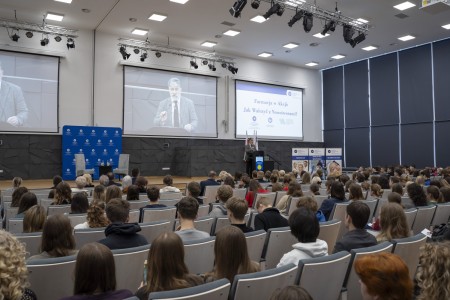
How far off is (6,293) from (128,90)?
13.3 m

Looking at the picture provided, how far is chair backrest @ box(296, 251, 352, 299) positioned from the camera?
2.23 meters

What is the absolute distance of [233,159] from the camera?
1559 cm

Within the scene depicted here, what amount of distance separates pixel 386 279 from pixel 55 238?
2.03m

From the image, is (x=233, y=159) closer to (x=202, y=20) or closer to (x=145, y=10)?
(x=202, y=20)

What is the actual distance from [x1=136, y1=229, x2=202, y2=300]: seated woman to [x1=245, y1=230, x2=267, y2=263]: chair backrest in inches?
45.1

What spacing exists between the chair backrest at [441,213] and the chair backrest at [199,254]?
128 inches

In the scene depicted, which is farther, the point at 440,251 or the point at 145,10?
the point at 145,10

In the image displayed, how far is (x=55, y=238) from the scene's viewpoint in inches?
95.8

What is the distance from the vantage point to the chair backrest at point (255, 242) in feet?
10.0

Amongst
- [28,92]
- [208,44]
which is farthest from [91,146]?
[208,44]

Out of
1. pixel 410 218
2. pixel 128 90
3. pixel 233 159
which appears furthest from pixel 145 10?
pixel 410 218

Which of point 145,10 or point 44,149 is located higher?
point 145,10

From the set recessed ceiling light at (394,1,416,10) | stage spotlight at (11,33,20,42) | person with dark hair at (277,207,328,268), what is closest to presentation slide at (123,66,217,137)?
stage spotlight at (11,33,20,42)

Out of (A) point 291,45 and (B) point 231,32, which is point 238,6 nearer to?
(B) point 231,32
